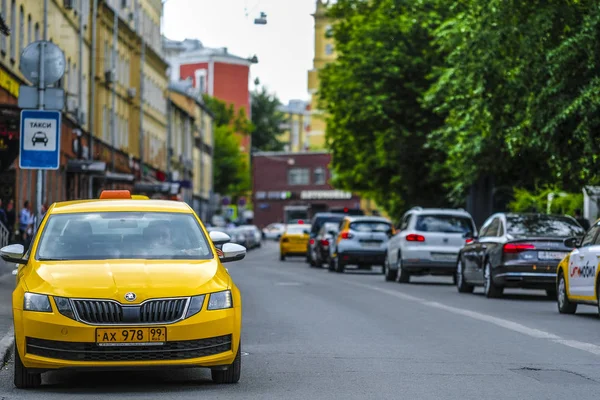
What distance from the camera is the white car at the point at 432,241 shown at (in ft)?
104

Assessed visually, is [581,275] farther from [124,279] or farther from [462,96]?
[462,96]

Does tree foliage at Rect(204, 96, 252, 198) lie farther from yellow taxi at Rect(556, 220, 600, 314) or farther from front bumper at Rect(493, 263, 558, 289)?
yellow taxi at Rect(556, 220, 600, 314)

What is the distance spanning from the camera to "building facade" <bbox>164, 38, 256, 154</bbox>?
433 ft

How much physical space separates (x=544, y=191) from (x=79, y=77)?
20830 mm

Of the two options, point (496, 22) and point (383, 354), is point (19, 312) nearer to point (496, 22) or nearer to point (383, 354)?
point (383, 354)

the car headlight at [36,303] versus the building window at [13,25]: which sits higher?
the building window at [13,25]

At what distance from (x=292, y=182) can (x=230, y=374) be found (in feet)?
415

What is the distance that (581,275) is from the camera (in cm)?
1973

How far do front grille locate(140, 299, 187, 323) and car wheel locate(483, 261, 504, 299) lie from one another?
1537cm

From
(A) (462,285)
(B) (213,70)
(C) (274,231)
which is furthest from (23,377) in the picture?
(B) (213,70)

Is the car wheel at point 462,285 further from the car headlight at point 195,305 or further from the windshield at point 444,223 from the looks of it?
the car headlight at point 195,305

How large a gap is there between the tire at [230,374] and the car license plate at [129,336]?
0.84 meters

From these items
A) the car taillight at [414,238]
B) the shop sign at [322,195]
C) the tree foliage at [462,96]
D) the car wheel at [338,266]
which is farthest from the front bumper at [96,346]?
the shop sign at [322,195]

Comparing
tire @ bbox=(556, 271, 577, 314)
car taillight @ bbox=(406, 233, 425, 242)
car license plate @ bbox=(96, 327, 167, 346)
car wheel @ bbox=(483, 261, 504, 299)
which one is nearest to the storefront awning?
car taillight @ bbox=(406, 233, 425, 242)
